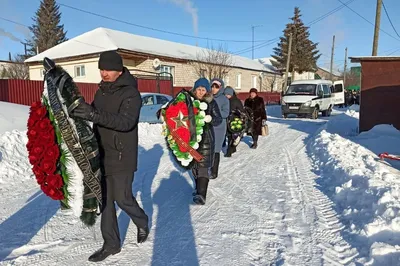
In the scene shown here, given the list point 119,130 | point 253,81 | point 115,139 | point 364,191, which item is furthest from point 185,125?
point 253,81

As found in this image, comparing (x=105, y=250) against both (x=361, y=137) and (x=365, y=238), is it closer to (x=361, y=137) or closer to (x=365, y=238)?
(x=365, y=238)

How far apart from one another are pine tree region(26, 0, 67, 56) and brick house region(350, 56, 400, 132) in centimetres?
4476

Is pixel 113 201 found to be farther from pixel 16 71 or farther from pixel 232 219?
pixel 16 71

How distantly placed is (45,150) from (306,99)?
1783 cm

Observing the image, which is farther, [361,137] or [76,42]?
[76,42]

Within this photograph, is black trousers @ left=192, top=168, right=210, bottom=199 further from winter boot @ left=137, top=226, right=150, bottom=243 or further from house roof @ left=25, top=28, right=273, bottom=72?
house roof @ left=25, top=28, right=273, bottom=72

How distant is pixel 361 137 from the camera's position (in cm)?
1030

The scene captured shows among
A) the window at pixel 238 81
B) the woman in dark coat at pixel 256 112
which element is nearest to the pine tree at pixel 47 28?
the window at pixel 238 81

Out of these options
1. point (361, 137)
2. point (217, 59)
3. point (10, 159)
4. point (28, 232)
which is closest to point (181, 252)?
point (28, 232)

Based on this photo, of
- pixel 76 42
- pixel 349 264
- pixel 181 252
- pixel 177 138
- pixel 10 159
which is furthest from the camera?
pixel 76 42

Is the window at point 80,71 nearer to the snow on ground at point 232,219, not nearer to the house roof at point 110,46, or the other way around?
the house roof at point 110,46

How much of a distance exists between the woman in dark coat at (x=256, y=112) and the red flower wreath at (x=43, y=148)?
728 centimetres

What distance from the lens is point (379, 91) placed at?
10.7 m

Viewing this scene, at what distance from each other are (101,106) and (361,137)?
9472mm
